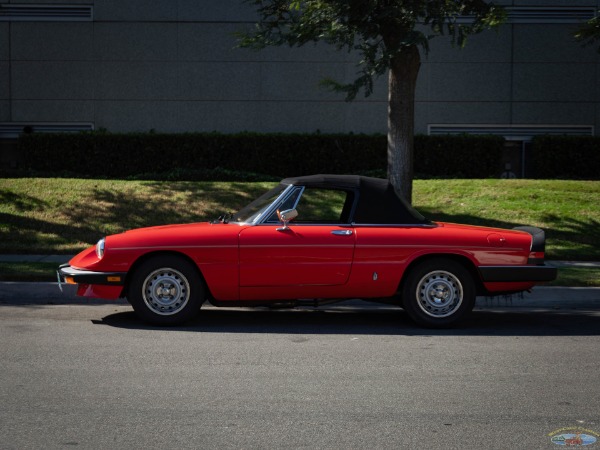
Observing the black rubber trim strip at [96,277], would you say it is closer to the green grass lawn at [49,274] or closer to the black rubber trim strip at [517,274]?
the green grass lawn at [49,274]

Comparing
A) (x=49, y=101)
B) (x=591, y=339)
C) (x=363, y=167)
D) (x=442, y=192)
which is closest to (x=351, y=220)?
(x=591, y=339)

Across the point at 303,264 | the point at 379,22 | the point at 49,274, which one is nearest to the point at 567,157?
the point at 379,22

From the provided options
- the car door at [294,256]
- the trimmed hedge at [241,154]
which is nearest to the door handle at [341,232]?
the car door at [294,256]

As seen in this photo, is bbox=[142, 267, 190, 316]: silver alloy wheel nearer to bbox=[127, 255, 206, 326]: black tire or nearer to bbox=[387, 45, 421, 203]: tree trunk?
bbox=[127, 255, 206, 326]: black tire

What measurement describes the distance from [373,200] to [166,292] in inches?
88.4

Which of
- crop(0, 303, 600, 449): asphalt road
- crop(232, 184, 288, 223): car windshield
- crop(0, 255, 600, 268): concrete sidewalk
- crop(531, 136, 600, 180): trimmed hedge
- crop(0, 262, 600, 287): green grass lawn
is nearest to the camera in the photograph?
crop(0, 303, 600, 449): asphalt road

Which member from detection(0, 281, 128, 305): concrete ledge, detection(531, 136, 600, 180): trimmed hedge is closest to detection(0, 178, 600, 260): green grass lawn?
detection(531, 136, 600, 180): trimmed hedge

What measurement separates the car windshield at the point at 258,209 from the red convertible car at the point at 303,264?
28 millimetres

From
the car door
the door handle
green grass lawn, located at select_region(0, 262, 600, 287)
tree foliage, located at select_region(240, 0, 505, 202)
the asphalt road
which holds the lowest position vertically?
the asphalt road

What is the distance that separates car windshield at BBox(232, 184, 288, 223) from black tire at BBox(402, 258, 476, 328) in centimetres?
155

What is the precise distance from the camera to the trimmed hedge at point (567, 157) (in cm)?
2111

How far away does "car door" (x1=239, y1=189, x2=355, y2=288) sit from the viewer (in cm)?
862

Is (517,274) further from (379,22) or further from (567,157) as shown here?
(567,157)

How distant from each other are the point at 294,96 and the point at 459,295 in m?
14.0
